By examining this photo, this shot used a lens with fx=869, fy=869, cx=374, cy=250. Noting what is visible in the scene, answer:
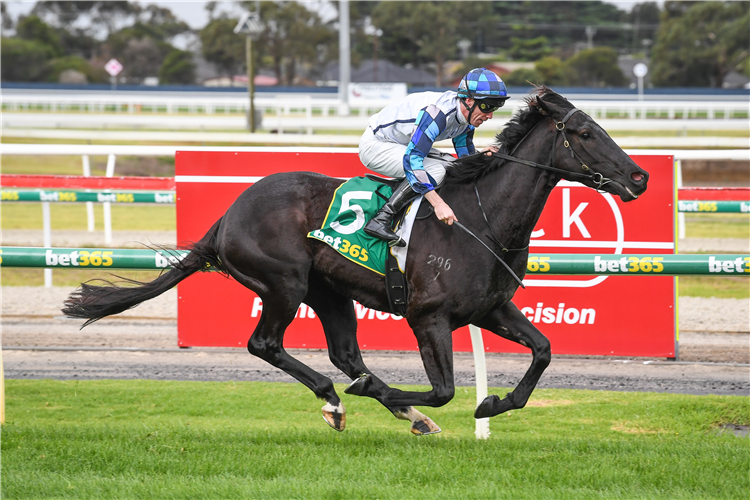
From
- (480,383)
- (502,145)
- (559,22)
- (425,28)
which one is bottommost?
(480,383)

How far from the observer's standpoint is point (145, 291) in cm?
474

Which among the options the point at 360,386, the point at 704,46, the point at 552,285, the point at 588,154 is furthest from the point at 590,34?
the point at 360,386

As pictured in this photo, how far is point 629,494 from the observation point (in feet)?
12.2

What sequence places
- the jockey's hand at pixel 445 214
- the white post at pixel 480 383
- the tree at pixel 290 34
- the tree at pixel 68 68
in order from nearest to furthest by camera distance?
1. the jockey's hand at pixel 445 214
2. the white post at pixel 480 383
3. the tree at pixel 68 68
4. the tree at pixel 290 34

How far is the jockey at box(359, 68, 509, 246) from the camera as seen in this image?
4.09 metres

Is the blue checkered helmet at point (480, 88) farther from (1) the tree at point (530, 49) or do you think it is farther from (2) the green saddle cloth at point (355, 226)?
(1) the tree at point (530, 49)

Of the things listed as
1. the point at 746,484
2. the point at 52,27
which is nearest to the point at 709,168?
the point at 746,484

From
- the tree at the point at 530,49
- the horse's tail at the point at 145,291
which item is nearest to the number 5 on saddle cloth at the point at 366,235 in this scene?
the horse's tail at the point at 145,291

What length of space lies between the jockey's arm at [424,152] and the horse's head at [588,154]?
0.49 m

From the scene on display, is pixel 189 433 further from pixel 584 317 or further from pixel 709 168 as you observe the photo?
pixel 709 168

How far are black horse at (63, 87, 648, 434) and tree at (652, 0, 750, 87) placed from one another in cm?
4164

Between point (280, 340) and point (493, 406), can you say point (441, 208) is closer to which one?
point (493, 406)

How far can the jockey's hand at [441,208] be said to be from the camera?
13.3ft

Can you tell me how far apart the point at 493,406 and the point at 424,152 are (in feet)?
4.11
